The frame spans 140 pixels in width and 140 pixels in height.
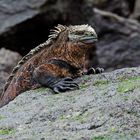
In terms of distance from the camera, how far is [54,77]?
10.5 meters

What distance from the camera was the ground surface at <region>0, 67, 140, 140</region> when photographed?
7816mm

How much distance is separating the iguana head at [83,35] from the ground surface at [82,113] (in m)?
0.70

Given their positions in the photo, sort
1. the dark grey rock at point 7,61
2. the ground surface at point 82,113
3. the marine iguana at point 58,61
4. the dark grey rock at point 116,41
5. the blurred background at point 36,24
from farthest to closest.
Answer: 1. the dark grey rock at point 116,41
2. the blurred background at point 36,24
3. the dark grey rock at point 7,61
4. the marine iguana at point 58,61
5. the ground surface at point 82,113

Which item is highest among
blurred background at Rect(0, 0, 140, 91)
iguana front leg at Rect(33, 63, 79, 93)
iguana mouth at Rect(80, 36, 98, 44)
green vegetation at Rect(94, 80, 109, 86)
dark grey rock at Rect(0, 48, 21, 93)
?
blurred background at Rect(0, 0, 140, 91)

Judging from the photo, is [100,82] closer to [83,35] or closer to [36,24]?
[83,35]

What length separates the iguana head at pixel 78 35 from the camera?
10.6 m

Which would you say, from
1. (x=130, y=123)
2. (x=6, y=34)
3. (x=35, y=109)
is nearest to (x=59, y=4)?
(x=6, y=34)

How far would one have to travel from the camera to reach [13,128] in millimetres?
8508

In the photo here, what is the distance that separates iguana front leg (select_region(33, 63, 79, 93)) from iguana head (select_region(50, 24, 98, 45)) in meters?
0.46

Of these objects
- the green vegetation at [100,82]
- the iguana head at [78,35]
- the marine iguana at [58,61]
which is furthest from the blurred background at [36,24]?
the green vegetation at [100,82]

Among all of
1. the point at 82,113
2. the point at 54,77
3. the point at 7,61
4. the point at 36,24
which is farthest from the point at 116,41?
the point at 82,113

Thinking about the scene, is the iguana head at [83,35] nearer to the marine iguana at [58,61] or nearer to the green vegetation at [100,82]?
the marine iguana at [58,61]

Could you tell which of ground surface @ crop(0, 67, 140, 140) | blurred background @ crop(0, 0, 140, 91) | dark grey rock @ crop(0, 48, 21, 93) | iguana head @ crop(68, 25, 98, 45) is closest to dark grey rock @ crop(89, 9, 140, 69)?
blurred background @ crop(0, 0, 140, 91)

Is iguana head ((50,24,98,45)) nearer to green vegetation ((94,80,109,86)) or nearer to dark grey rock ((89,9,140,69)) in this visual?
green vegetation ((94,80,109,86))
